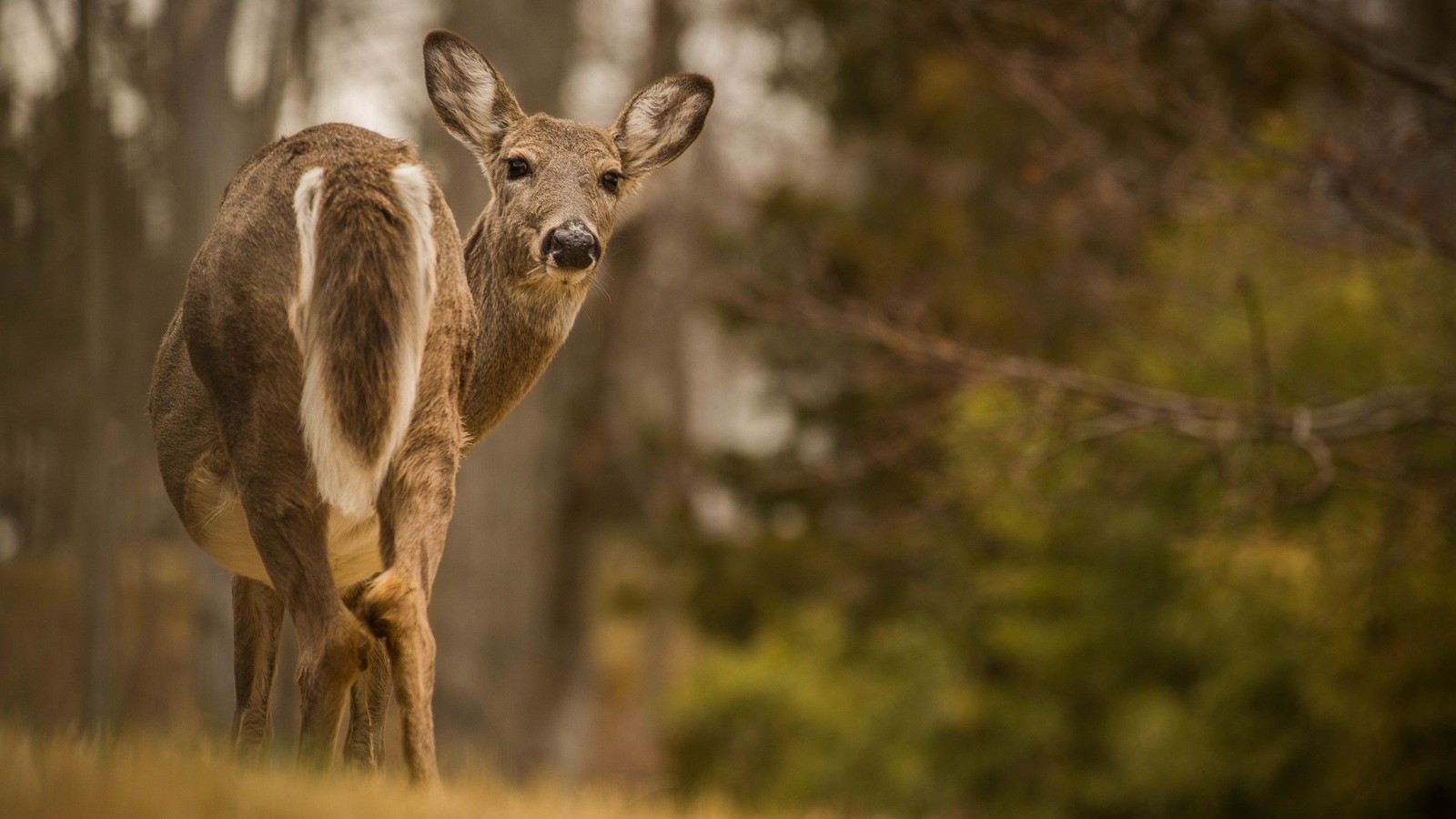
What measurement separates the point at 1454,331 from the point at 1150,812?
550cm

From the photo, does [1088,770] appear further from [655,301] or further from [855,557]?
[655,301]

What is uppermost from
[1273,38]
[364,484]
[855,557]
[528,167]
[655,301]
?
[655,301]

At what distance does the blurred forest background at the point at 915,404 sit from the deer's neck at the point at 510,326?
3.97 meters

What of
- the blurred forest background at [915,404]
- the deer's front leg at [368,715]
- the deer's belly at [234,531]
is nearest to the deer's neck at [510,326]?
the deer's belly at [234,531]

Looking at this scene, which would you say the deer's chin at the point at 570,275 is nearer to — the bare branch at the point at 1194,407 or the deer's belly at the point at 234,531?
the deer's belly at the point at 234,531

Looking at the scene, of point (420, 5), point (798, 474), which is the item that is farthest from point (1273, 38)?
point (420, 5)

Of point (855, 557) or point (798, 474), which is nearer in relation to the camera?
point (798, 474)

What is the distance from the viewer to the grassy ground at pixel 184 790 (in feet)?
7.75

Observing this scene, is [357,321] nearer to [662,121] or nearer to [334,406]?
[334,406]

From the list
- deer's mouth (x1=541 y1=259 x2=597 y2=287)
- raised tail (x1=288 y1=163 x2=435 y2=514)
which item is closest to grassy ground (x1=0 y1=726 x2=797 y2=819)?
raised tail (x1=288 y1=163 x2=435 y2=514)

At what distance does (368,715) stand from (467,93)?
1.45 m

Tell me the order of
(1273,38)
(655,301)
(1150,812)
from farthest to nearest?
(655,301), (1150,812), (1273,38)

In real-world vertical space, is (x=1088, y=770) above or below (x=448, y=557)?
below

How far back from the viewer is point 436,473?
2783mm
